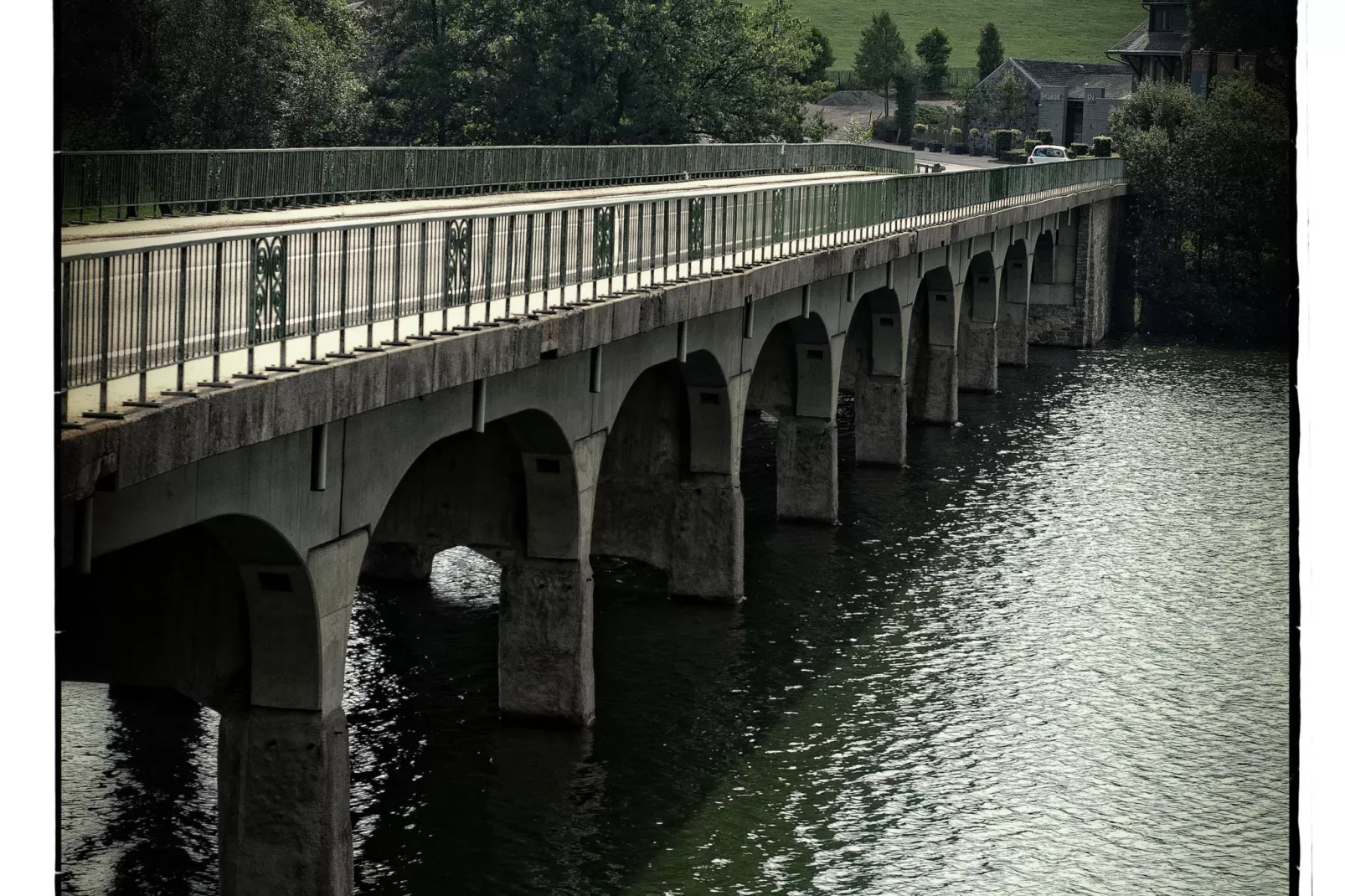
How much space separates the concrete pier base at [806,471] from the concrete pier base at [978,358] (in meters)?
22.6

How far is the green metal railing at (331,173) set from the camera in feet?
99.9

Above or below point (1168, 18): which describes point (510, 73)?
above

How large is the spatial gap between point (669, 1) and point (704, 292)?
6255cm

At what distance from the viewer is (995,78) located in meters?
125

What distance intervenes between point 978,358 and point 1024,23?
172ft

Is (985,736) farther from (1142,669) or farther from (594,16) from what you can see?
(594,16)

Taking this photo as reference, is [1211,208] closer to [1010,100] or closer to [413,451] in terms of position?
[413,451]

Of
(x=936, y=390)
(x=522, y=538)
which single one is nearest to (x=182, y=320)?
(x=522, y=538)

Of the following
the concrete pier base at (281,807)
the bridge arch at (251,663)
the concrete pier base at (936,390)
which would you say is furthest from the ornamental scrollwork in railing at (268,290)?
the concrete pier base at (936,390)

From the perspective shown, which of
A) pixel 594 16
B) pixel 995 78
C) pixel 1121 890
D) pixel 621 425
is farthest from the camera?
pixel 995 78

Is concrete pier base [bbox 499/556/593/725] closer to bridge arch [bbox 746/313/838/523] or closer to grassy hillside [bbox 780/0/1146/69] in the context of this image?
bridge arch [bbox 746/313/838/523]

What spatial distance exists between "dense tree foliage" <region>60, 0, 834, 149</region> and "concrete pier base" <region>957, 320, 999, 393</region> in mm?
28509

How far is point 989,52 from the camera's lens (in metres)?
121

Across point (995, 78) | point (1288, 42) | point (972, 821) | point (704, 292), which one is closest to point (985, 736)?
point (972, 821)
